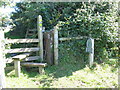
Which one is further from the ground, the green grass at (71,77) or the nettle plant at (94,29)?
the nettle plant at (94,29)

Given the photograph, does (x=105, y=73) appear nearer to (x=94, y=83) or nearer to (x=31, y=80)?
(x=94, y=83)

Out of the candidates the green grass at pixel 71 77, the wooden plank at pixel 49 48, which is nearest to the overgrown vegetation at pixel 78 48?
the green grass at pixel 71 77

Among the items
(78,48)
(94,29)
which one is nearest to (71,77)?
(78,48)

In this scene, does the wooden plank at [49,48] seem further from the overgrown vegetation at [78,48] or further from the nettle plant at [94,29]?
the nettle plant at [94,29]

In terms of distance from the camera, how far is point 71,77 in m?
3.16

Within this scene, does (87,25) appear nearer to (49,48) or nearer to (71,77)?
(49,48)

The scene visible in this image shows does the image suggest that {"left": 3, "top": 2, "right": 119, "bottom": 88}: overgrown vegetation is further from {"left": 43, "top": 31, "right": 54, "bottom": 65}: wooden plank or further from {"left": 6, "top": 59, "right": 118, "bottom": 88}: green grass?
{"left": 43, "top": 31, "right": 54, "bottom": 65}: wooden plank

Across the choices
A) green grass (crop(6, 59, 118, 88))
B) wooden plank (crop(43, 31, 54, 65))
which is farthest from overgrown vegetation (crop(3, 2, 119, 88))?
wooden plank (crop(43, 31, 54, 65))

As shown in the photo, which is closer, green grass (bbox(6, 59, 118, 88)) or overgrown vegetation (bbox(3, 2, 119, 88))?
green grass (bbox(6, 59, 118, 88))

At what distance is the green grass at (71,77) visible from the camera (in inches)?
109

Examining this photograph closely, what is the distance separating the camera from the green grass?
2779mm

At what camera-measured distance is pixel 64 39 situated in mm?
4180

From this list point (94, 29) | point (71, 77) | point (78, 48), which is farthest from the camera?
point (78, 48)

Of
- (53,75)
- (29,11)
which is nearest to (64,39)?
(53,75)
